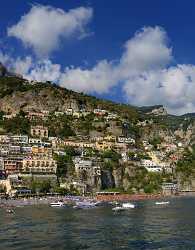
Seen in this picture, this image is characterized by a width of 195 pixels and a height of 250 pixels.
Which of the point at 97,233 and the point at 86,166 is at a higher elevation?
the point at 86,166

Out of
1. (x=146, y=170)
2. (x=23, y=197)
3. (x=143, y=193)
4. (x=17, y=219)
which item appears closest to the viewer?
(x=17, y=219)

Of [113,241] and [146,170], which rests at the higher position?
[146,170]

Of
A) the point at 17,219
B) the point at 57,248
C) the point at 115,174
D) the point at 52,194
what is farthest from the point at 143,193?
the point at 57,248

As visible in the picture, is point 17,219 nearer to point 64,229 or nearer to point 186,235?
point 64,229

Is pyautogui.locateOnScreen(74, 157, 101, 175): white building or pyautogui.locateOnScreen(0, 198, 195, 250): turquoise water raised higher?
pyautogui.locateOnScreen(74, 157, 101, 175): white building

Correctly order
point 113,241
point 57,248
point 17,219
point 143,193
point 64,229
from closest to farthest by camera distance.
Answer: point 57,248, point 113,241, point 64,229, point 17,219, point 143,193

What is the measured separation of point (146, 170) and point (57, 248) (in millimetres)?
147850

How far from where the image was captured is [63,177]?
552 ft

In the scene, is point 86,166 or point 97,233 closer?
point 97,233

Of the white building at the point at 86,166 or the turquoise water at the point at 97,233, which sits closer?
the turquoise water at the point at 97,233

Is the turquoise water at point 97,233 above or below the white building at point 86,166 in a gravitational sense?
below

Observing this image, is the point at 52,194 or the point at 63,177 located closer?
the point at 52,194

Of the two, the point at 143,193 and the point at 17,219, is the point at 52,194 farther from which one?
the point at 17,219

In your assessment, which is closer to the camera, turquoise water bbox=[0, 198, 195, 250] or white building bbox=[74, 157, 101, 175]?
turquoise water bbox=[0, 198, 195, 250]
